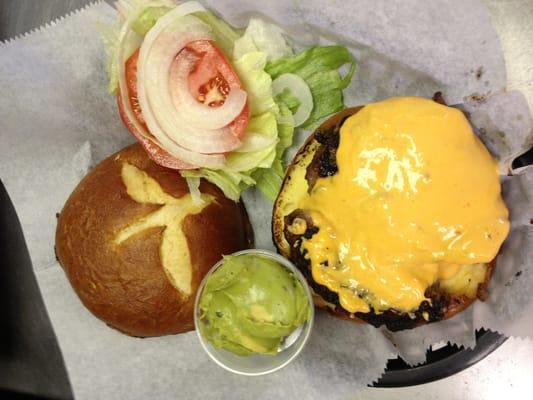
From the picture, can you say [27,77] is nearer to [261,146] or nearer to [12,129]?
[12,129]

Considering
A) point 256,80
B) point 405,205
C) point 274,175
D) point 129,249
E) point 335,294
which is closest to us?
point 405,205

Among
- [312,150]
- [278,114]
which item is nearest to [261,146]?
[278,114]

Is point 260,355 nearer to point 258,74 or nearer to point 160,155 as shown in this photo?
point 160,155

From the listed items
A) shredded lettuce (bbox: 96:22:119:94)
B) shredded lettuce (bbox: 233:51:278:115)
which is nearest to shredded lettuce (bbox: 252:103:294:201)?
shredded lettuce (bbox: 233:51:278:115)

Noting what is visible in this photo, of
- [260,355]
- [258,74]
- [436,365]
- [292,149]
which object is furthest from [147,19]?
[436,365]

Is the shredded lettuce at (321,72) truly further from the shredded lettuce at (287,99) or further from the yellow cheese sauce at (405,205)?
the yellow cheese sauce at (405,205)

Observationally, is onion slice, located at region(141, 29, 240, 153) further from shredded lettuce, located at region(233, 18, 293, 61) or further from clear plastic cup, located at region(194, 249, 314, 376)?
clear plastic cup, located at region(194, 249, 314, 376)

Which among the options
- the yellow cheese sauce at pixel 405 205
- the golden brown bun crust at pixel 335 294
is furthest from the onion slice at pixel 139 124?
the yellow cheese sauce at pixel 405 205
